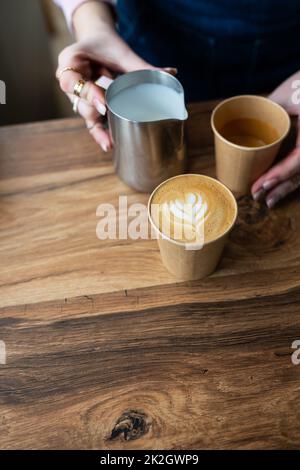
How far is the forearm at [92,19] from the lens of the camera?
→ 0.87 m

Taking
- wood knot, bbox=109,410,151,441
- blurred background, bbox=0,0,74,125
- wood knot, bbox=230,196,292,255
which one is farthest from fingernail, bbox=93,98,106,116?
blurred background, bbox=0,0,74,125

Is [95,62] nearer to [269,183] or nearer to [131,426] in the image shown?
[269,183]

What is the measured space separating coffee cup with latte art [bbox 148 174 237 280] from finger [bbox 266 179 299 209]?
14cm

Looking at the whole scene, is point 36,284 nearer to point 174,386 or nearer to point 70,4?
point 174,386

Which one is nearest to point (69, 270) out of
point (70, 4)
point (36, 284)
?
point (36, 284)

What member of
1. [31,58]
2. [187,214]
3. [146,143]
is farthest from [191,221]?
[31,58]

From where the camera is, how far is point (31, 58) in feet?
5.65

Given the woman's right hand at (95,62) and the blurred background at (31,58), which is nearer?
the woman's right hand at (95,62)

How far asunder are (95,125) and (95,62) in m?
0.12

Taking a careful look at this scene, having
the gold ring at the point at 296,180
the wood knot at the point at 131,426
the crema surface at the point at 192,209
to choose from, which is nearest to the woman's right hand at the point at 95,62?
the crema surface at the point at 192,209

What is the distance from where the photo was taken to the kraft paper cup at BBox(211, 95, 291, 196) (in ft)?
2.33

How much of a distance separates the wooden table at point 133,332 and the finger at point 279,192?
0.05 feet

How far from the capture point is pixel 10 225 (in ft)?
2.55

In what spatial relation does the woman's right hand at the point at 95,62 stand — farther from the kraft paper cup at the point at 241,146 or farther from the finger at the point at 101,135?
the kraft paper cup at the point at 241,146
